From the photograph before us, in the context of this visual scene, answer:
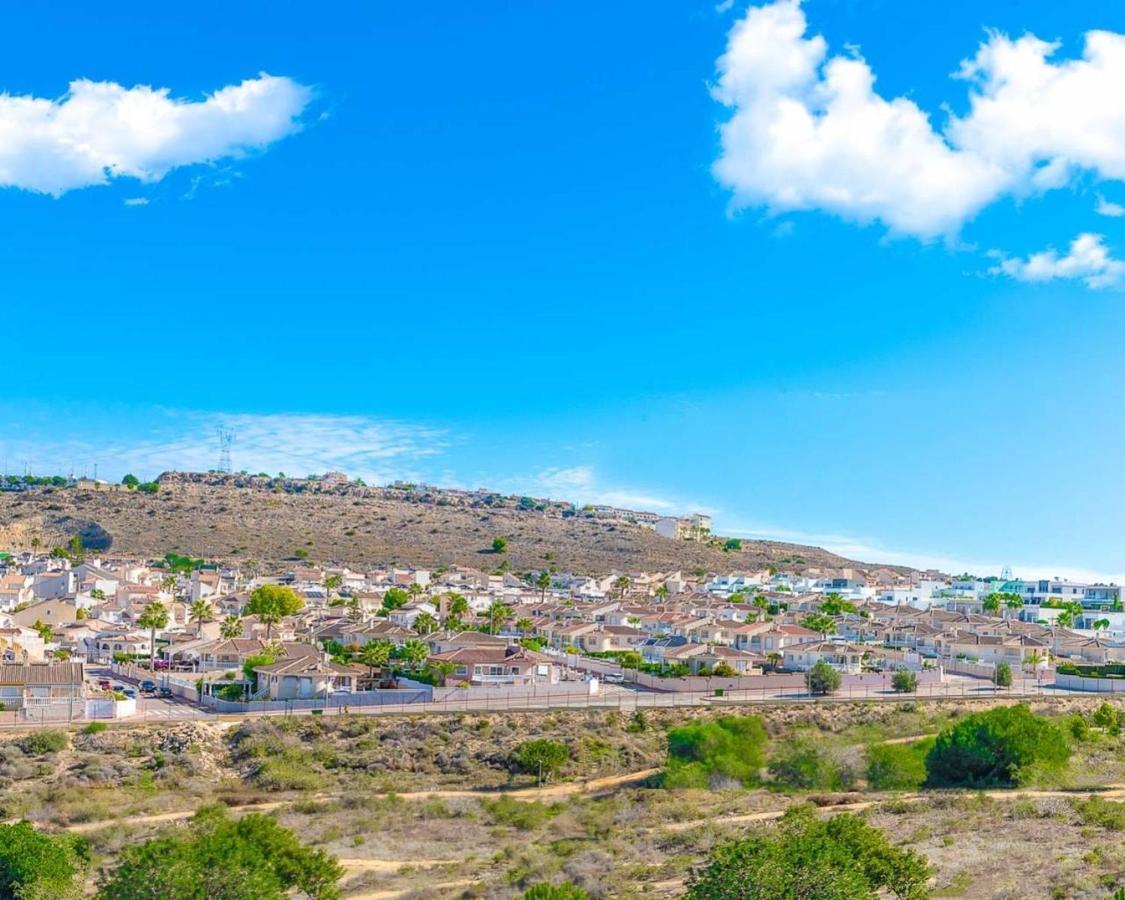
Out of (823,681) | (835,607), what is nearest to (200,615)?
(823,681)

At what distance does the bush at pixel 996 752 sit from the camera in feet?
141

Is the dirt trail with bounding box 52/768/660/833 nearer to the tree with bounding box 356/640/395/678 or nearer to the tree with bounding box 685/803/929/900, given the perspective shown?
the tree with bounding box 685/803/929/900

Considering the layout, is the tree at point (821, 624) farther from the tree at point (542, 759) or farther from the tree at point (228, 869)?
the tree at point (228, 869)

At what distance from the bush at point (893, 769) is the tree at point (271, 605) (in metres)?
48.5

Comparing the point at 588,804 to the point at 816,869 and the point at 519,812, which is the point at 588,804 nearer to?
the point at 519,812

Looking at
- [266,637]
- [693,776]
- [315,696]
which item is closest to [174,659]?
[266,637]

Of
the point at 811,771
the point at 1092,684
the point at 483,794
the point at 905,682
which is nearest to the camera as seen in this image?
the point at 483,794

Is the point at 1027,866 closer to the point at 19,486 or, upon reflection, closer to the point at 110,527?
the point at 110,527

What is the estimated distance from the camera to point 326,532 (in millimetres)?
163625

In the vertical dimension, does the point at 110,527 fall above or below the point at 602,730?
above

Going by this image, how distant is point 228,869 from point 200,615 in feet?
205

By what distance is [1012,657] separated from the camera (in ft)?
278

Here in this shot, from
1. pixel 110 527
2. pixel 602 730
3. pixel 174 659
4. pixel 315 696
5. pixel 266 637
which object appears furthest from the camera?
pixel 110 527

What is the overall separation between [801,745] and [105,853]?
28024 millimetres
